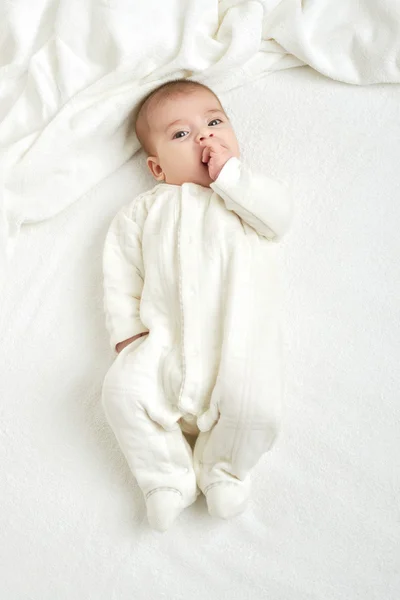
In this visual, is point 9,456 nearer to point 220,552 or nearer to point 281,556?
point 220,552

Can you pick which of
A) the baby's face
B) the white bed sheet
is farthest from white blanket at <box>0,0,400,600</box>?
the baby's face

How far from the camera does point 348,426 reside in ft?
4.65

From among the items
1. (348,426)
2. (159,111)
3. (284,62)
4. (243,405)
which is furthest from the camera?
(284,62)

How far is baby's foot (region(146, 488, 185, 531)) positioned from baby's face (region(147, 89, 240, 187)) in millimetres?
637

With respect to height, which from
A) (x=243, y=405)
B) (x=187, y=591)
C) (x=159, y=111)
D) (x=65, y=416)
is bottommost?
(x=187, y=591)

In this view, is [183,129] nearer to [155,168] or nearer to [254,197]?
[155,168]

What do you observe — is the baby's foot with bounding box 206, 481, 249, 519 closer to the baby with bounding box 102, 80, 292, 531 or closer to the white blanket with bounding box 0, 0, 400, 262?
the baby with bounding box 102, 80, 292, 531

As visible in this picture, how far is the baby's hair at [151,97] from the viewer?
1580 mm

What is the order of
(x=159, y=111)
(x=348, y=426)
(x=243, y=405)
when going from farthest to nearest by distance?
(x=159, y=111), (x=348, y=426), (x=243, y=405)

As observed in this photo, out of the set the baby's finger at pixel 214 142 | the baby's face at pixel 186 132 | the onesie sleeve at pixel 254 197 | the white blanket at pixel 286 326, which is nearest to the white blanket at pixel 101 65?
the white blanket at pixel 286 326

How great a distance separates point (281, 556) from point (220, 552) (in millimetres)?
111

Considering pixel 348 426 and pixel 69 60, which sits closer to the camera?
pixel 348 426

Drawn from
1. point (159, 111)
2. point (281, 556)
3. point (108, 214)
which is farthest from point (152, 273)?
point (281, 556)

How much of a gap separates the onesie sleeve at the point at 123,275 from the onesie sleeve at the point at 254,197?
0.69 ft
